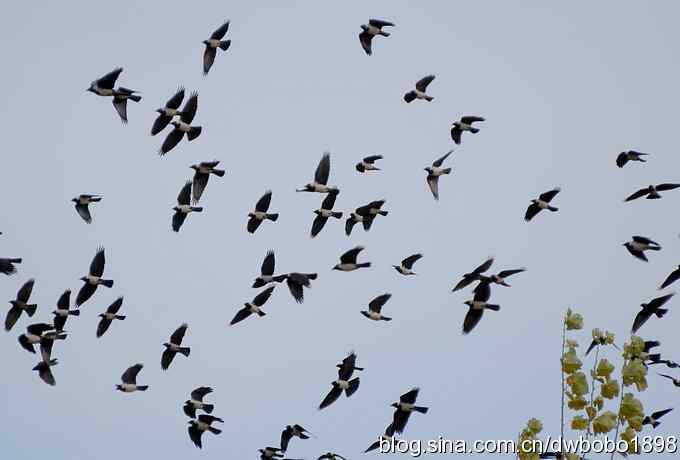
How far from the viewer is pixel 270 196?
27891 millimetres

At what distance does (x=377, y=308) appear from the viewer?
Result: 2750 centimetres

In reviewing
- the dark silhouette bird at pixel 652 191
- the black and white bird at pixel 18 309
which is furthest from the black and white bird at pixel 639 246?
the black and white bird at pixel 18 309

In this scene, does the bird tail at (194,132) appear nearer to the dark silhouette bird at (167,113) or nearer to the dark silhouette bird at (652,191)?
the dark silhouette bird at (167,113)

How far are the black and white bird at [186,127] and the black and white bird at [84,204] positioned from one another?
2.15 m

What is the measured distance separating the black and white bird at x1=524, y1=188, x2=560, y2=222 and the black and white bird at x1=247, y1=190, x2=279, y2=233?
5.17m

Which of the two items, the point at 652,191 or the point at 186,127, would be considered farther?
the point at 186,127

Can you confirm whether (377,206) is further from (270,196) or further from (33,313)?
(33,313)

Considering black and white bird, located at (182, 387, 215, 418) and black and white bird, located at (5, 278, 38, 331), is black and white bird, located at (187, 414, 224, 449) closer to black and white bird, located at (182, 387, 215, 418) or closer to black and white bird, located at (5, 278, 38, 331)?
black and white bird, located at (182, 387, 215, 418)

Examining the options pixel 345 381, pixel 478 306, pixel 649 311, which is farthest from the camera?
pixel 345 381

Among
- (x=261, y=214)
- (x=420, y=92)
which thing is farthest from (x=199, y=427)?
(x=420, y=92)

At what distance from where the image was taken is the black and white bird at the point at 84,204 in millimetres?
27328

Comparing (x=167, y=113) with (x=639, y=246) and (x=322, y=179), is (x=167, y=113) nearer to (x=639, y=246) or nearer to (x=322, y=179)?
(x=322, y=179)

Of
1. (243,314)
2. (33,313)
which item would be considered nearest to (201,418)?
(243,314)

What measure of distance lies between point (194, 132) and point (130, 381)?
5571 mm
